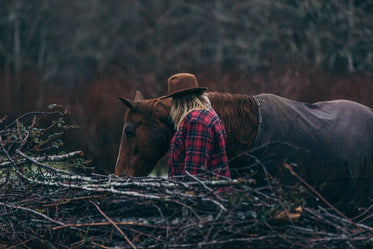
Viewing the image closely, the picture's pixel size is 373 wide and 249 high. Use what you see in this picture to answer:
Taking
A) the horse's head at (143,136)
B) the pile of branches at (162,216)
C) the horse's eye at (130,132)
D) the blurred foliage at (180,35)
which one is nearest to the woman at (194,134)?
the pile of branches at (162,216)

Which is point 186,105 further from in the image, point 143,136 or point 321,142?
point 321,142

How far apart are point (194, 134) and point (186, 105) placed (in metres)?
0.36

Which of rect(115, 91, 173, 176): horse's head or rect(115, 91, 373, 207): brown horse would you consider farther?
rect(115, 91, 173, 176): horse's head

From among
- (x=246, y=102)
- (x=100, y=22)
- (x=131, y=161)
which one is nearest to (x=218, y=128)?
(x=246, y=102)

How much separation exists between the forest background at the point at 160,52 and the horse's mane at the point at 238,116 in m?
1.67

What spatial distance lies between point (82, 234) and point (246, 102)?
6.72 feet

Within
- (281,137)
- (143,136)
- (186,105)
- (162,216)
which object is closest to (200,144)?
(186,105)

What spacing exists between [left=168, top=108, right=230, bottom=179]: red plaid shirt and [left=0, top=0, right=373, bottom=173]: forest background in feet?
4.99

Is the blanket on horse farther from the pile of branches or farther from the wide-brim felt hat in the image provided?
the pile of branches

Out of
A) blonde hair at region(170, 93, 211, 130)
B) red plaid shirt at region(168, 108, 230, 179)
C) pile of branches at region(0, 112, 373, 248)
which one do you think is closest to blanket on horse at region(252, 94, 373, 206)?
red plaid shirt at region(168, 108, 230, 179)

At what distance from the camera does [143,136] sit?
187 inches

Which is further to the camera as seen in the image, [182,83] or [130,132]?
[130,132]

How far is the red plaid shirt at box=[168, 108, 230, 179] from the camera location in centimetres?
374

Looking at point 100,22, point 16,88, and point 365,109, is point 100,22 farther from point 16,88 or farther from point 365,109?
point 365,109
